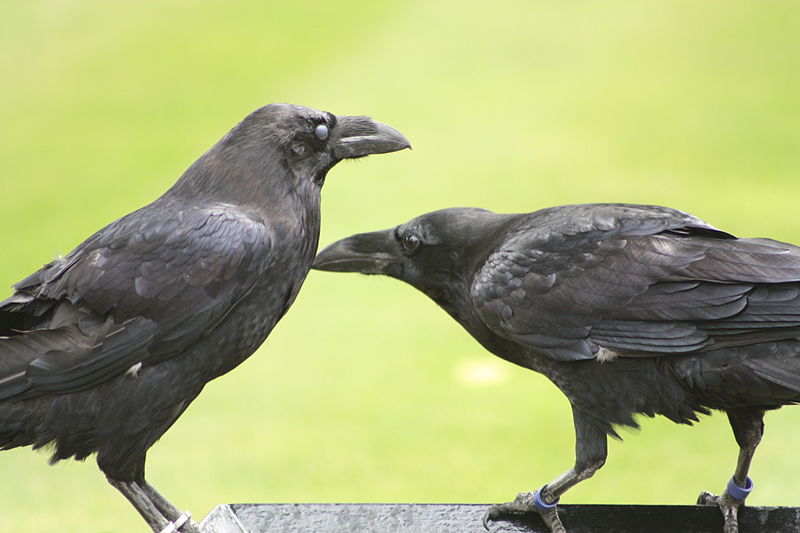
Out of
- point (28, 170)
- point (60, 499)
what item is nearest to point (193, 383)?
point (60, 499)

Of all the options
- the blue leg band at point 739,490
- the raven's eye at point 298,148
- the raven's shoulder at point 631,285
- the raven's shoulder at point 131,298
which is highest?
the raven's eye at point 298,148

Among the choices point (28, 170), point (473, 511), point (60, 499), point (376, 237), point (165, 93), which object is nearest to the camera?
point (473, 511)

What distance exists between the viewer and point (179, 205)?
2580 millimetres

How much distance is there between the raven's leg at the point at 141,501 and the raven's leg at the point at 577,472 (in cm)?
89

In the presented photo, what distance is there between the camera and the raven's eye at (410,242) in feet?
10.2

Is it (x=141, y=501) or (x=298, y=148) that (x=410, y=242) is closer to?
(x=298, y=148)

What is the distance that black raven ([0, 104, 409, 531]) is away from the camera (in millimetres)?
2379

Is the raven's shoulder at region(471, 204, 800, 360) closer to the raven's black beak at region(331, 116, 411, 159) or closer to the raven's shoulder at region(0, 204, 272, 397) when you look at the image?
the raven's black beak at region(331, 116, 411, 159)

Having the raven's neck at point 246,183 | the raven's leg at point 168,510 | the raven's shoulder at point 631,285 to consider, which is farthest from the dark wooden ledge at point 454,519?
the raven's neck at point 246,183

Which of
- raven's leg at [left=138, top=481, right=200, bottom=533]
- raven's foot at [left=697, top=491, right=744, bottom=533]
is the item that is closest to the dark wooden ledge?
raven's foot at [left=697, top=491, right=744, bottom=533]

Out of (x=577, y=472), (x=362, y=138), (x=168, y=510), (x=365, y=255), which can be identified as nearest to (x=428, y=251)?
(x=365, y=255)

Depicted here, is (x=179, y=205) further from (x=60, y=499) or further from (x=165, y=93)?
(x=165, y=93)

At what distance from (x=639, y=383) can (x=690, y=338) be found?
19cm

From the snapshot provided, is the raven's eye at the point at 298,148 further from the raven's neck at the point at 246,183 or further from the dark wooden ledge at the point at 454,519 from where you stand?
the dark wooden ledge at the point at 454,519
